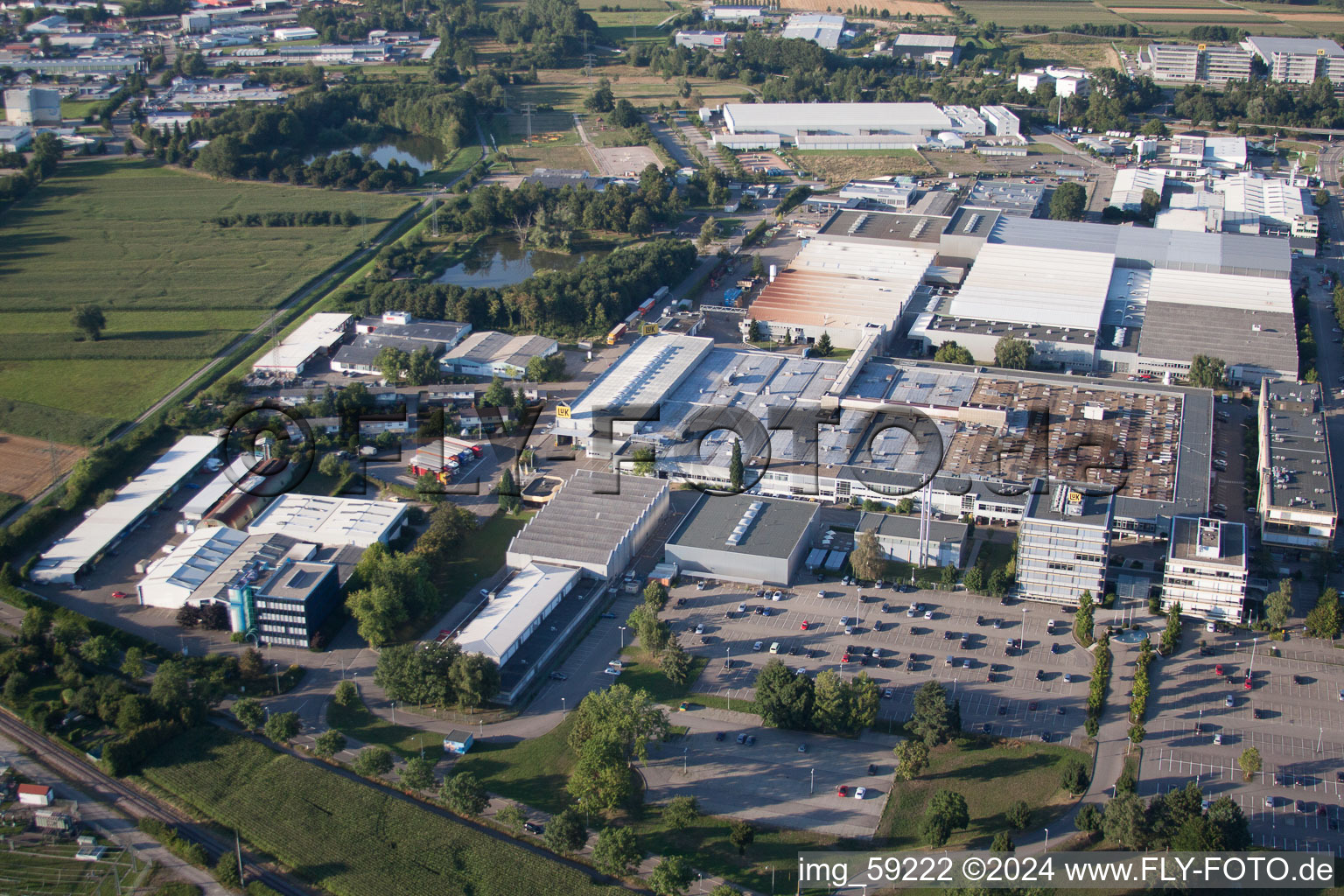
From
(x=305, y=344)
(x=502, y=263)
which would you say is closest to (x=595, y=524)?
(x=305, y=344)

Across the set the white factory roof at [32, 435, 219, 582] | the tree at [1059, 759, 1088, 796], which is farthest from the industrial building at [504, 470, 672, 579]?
the tree at [1059, 759, 1088, 796]

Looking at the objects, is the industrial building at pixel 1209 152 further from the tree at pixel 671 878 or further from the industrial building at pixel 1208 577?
the tree at pixel 671 878

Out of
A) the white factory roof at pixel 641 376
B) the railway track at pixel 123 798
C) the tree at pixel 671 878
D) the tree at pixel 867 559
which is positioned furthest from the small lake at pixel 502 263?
the tree at pixel 671 878

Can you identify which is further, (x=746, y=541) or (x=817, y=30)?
(x=817, y=30)

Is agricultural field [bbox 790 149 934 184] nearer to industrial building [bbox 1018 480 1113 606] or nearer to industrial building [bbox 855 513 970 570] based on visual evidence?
industrial building [bbox 855 513 970 570]

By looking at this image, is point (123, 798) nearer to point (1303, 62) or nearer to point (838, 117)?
point (838, 117)

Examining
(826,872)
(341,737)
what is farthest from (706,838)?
(341,737)
